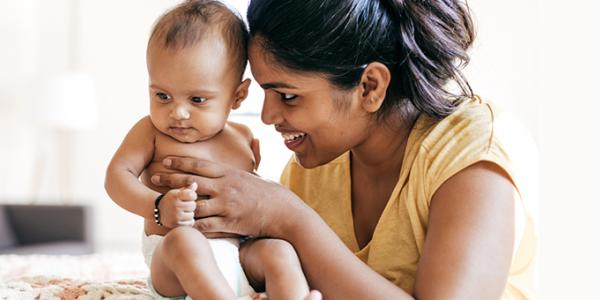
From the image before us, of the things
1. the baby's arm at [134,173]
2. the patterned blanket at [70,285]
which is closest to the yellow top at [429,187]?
the patterned blanket at [70,285]

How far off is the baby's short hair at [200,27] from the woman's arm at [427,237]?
0.23m

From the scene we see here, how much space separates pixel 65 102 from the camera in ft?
16.3

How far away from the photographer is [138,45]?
16.6 ft

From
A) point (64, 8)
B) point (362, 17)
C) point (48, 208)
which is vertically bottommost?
point (48, 208)

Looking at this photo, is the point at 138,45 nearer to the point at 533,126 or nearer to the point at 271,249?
the point at 533,126

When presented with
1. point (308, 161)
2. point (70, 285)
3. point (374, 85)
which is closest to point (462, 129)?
point (374, 85)

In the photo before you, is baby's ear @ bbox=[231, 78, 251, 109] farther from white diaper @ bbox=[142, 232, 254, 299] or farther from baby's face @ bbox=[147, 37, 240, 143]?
white diaper @ bbox=[142, 232, 254, 299]

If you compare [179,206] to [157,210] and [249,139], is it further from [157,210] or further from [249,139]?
[249,139]

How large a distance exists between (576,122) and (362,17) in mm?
2562

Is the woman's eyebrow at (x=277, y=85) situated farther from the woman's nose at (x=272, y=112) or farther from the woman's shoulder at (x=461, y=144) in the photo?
the woman's shoulder at (x=461, y=144)

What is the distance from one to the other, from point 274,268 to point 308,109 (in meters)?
0.34

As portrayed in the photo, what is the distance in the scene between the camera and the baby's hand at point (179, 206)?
4.50 ft

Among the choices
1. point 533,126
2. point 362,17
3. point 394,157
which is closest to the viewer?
point 362,17

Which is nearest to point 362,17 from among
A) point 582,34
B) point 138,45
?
point 582,34
